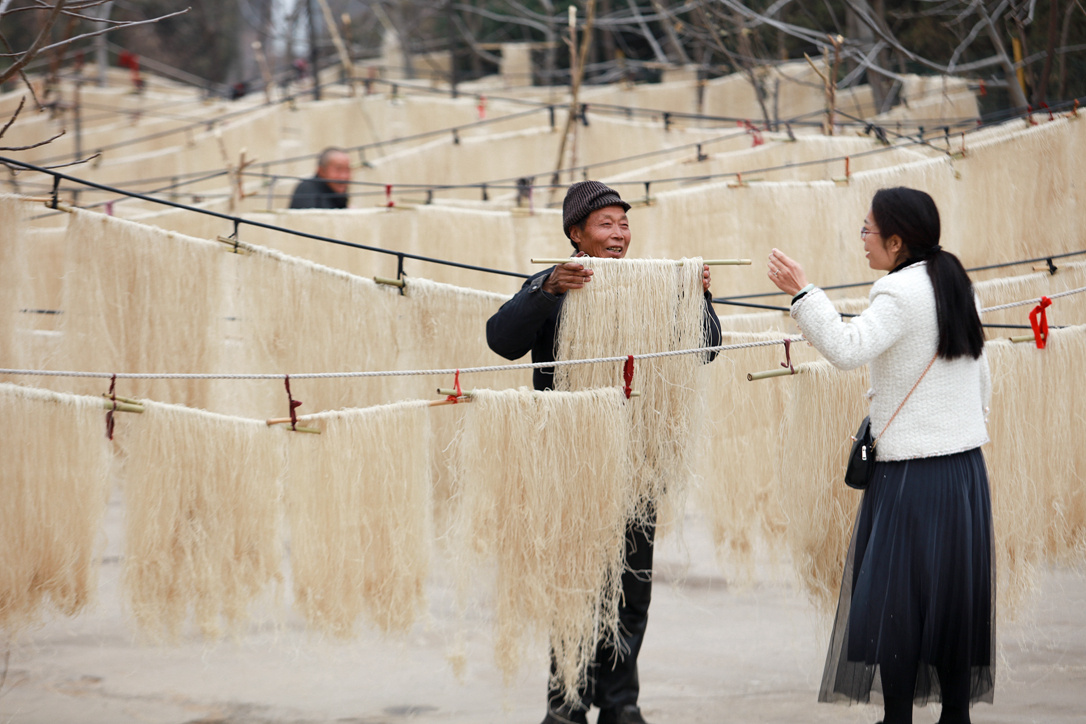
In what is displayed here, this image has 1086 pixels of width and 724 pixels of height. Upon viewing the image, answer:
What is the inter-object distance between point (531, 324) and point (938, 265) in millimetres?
1148

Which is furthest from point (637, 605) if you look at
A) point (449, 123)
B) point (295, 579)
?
point (449, 123)

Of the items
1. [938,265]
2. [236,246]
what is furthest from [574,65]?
[938,265]

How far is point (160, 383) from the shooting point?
13.9 feet

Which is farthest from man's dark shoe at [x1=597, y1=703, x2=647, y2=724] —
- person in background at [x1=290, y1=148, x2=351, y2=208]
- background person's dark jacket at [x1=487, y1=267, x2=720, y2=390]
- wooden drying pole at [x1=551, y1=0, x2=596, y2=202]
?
wooden drying pole at [x1=551, y1=0, x2=596, y2=202]

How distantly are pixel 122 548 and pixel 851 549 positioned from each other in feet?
7.80

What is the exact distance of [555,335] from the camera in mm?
3008

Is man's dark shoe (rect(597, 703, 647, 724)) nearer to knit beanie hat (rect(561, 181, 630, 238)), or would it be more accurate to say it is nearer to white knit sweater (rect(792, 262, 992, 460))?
white knit sweater (rect(792, 262, 992, 460))

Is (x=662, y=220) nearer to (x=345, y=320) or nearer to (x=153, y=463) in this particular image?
(x=345, y=320)

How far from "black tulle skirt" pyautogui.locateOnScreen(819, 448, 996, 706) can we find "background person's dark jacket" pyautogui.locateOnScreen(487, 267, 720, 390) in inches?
32.1

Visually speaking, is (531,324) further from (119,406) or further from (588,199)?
(119,406)

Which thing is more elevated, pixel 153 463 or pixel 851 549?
pixel 153 463

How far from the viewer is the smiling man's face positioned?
3.02 metres

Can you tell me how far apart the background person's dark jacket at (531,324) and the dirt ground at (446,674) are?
2.91 feet

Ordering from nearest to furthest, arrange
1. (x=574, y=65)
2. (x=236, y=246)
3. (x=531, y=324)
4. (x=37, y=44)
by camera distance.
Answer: (x=37, y=44)
(x=531, y=324)
(x=236, y=246)
(x=574, y=65)
